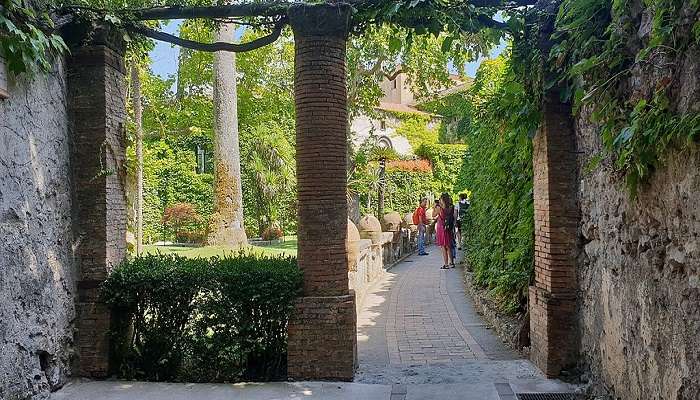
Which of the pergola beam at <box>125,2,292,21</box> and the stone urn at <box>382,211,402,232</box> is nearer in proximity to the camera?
the pergola beam at <box>125,2,292,21</box>

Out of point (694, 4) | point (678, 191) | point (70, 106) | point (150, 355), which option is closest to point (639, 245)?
A: point (678, 191)

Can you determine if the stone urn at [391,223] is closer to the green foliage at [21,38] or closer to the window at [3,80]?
the green foliage at [21,38]

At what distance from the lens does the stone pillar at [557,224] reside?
583 cm

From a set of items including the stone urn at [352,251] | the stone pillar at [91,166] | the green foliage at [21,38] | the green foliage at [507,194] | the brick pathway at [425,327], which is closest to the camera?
the green foliage at [21,38]

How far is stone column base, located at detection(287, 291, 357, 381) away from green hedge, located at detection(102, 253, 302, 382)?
0.54 feet

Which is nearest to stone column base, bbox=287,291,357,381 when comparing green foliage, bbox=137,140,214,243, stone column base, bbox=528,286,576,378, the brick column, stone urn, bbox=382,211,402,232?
the brick column

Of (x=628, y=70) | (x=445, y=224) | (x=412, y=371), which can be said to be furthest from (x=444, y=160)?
(x=628, y=70)

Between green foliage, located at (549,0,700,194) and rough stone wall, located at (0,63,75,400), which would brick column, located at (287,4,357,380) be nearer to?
green foliage, located at (549,0,700,194)

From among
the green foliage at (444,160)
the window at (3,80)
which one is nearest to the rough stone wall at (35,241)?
the window at (3,80)

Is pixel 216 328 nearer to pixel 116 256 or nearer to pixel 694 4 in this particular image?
pixel 116 256

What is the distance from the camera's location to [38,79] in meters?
5.61

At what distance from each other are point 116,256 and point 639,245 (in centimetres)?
513

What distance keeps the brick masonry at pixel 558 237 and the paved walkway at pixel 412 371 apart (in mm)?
354

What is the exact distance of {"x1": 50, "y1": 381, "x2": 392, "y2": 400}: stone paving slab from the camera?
5395 millimetres
